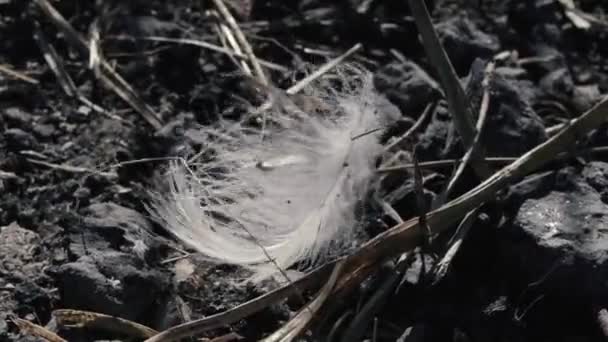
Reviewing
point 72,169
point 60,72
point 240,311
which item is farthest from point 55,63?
point 240,311

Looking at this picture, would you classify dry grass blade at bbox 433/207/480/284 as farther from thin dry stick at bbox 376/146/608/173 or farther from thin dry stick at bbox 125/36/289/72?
thin dry stick at bbox 125/36/289/72

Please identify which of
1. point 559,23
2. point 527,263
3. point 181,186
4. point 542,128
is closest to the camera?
point 527,263

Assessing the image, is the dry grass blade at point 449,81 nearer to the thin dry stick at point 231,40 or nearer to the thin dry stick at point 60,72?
the thin dry stick at point 231,40

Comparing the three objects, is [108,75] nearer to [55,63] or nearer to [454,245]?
[55,63]

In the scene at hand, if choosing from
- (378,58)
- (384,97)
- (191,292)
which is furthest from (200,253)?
(378,58)

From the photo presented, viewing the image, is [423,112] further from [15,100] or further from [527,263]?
[15,100]

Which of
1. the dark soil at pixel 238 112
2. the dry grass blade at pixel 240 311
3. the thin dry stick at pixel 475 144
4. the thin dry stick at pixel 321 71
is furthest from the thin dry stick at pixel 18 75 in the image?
the thin dry stick at pixel 475 144

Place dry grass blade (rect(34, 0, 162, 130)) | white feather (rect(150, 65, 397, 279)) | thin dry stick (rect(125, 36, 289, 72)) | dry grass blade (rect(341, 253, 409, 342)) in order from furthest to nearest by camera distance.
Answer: thin dry stick (rect(125, 36, 289, 72)) < dry grass blade (rect(34, 0, 162, 130)) < white feather (rect(150, 65, 397, 279)) < dry grass blade (rect(341, 253, 409, 342))

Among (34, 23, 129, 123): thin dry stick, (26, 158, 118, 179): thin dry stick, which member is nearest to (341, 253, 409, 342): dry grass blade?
(26, 158, 118, 179): thin dry stick
